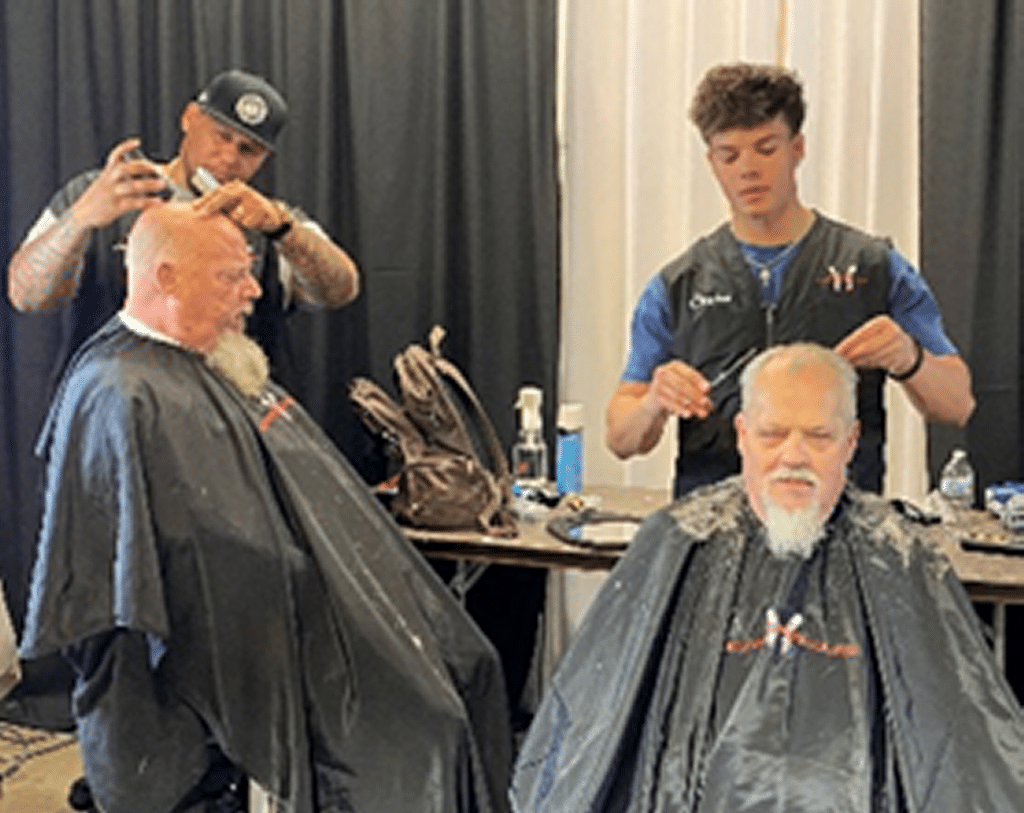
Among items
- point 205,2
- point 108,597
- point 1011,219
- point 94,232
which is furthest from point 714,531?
point 205,2

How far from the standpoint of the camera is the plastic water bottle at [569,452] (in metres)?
2.77

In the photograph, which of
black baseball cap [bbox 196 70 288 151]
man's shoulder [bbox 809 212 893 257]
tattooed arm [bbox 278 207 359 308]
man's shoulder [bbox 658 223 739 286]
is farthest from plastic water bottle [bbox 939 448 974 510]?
black baseball cap [bbox 196 70 288 151]

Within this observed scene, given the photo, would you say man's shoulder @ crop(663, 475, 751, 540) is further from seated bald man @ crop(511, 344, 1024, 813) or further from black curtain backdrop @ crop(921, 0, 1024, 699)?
black curtain backdrop @ crop(921, 0, 1024, 699)

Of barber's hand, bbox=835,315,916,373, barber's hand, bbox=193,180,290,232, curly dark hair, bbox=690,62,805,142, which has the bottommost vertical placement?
barber's hand, bbox=835,315,916,373

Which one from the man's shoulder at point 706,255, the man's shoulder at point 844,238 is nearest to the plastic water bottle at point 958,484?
the man's shoulder at point 844,238

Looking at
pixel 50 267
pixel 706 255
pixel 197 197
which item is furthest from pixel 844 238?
pixel 50 267

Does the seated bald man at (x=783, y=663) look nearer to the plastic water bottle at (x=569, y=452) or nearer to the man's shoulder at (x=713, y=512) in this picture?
the man's shoulder at (x=713, y=512)

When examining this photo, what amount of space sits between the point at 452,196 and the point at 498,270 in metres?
0.20

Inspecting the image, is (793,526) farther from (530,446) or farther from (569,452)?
(530,446)

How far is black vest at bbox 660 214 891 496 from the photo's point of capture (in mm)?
2109

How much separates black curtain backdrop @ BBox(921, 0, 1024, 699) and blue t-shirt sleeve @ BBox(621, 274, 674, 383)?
0.73 m

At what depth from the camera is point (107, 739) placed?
6.16 ft

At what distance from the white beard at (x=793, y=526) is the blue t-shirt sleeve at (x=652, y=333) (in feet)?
2.01

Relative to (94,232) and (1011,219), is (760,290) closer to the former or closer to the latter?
(1011,219)
